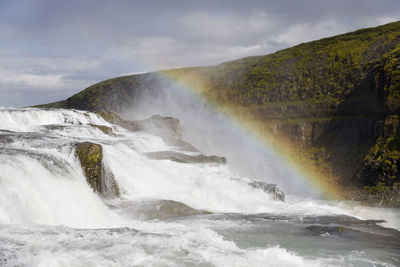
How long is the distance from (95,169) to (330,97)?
36310 mm

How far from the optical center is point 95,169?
62.5 ft

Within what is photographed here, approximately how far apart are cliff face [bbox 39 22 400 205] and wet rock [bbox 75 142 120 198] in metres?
21.0

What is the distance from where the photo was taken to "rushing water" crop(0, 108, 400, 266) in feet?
36.1

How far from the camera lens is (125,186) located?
2136cm

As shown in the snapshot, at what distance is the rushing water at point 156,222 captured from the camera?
36.1 feet

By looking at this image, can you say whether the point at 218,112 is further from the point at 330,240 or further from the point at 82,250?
the point at 82,250

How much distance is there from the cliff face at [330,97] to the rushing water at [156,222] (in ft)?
30.6

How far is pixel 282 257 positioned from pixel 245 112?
43.8 meters

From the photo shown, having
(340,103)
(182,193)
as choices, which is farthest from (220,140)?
(182,193)

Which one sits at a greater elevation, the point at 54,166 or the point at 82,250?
the point at 54,166

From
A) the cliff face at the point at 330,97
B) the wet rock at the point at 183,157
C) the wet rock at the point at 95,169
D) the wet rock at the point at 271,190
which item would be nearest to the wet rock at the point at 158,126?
the wet rock at the point at 183,157

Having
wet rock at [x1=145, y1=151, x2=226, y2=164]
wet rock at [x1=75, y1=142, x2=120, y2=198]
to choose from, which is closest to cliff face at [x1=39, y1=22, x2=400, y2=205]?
wet rock at [x1=145, y1=151, x2=226, y2=164]

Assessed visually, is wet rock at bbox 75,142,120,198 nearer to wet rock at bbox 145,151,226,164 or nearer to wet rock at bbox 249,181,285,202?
wet rock at bbox 249,181,285,202

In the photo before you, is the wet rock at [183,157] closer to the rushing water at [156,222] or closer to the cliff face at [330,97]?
the rushing water at [156,222]
